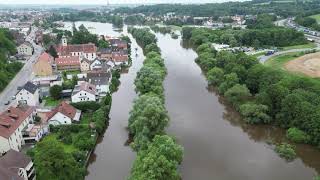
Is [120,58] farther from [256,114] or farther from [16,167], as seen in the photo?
[16,167]

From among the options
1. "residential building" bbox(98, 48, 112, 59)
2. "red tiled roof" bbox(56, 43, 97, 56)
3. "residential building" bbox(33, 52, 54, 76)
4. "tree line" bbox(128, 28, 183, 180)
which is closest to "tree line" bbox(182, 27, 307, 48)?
"residential building" bbox(98, 48, 112, 59)

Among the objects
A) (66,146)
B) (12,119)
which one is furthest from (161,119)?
(12,119)

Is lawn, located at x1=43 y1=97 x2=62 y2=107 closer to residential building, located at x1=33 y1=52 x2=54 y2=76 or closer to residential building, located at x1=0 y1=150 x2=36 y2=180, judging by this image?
residential building, located at x1=33 y1=52 x2=54 y2=76

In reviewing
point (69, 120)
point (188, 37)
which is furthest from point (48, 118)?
point (188, 37)

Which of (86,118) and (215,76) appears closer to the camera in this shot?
(86,118)

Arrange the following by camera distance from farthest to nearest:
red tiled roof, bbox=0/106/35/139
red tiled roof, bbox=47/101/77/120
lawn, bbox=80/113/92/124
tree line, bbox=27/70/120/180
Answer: lawn, bbox=80/113/92/124 → red tiled roof, bbox=47/101/77/120 → red tiled roof, bbox=0/106/35/139 → tree line, bbox=27/70/120/180

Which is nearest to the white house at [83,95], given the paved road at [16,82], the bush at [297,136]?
the paved road at [16,82]
